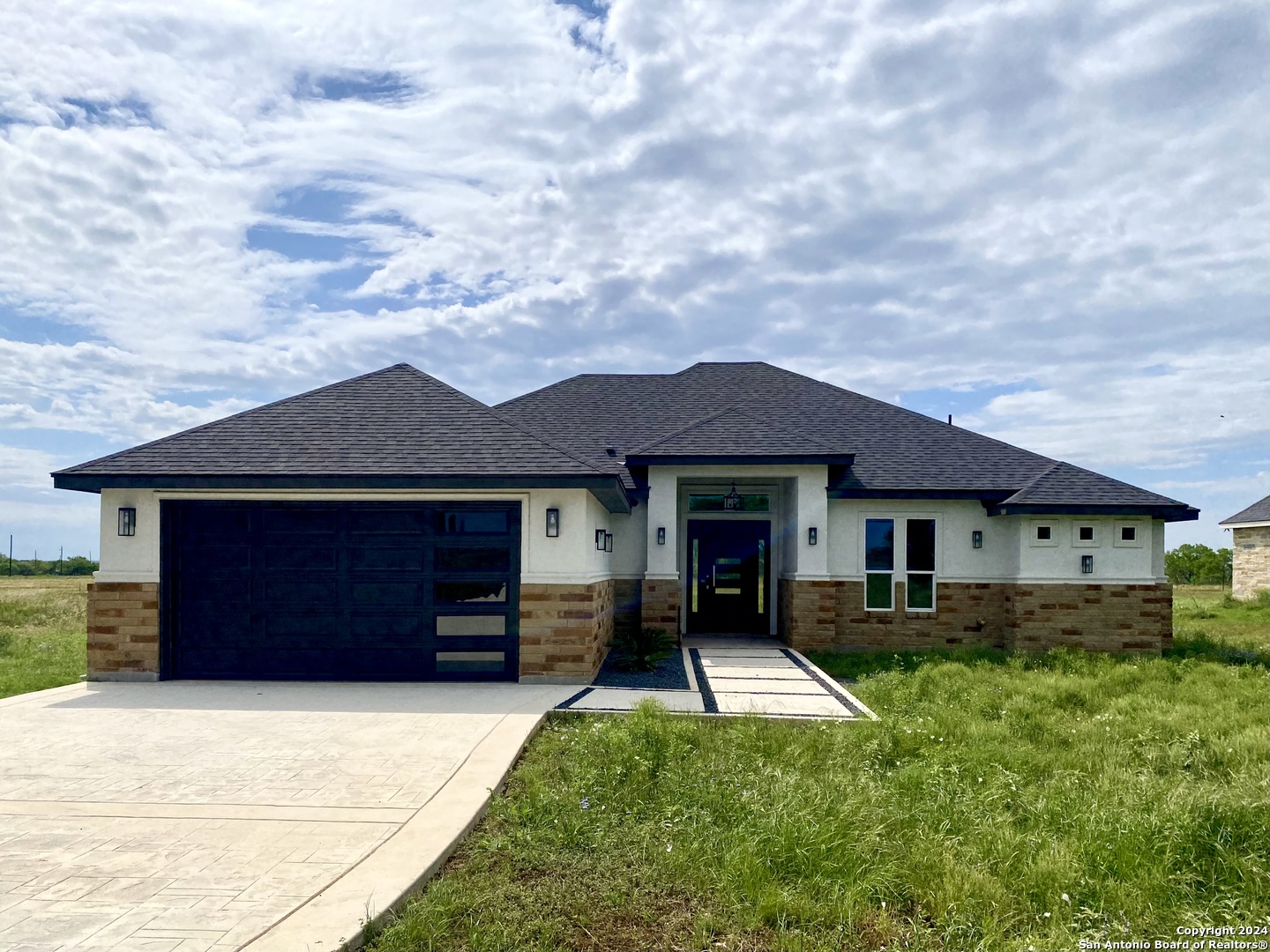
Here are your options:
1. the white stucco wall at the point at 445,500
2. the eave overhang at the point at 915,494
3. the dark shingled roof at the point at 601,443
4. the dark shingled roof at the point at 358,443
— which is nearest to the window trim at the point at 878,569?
the eave overhang at the point at 915,494

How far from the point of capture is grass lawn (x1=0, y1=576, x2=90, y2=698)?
10.9 metres

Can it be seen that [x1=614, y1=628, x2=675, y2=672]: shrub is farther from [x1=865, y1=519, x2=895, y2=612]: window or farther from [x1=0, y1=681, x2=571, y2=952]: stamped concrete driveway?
[x1=865, y1=519, x2=895, y2=612]: window

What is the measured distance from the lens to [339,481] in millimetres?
9797

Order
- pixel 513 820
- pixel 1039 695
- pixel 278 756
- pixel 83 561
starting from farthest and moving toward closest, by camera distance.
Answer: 1. pixel 83 561
2. pixel 1039 695
3. pixel 278 756
4. pixel 513 820

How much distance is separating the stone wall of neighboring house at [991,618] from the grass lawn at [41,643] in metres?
11.3

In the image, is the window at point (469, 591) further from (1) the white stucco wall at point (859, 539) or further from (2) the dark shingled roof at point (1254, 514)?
(2) the dark shingled roof at point (1254, 514)

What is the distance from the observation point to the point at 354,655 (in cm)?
1024

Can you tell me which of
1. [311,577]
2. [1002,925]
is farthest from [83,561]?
[1002,925]

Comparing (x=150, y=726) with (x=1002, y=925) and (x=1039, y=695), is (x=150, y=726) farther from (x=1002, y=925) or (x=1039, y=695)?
(x=1039, y=695)

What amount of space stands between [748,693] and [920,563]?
21.0 ft

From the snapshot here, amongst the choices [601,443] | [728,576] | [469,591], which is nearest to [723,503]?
[728,576]

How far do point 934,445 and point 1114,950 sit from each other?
43.4 feet

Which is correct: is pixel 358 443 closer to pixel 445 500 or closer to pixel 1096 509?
pixel 445 500

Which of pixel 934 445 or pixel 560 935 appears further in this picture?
pixel 934 445
